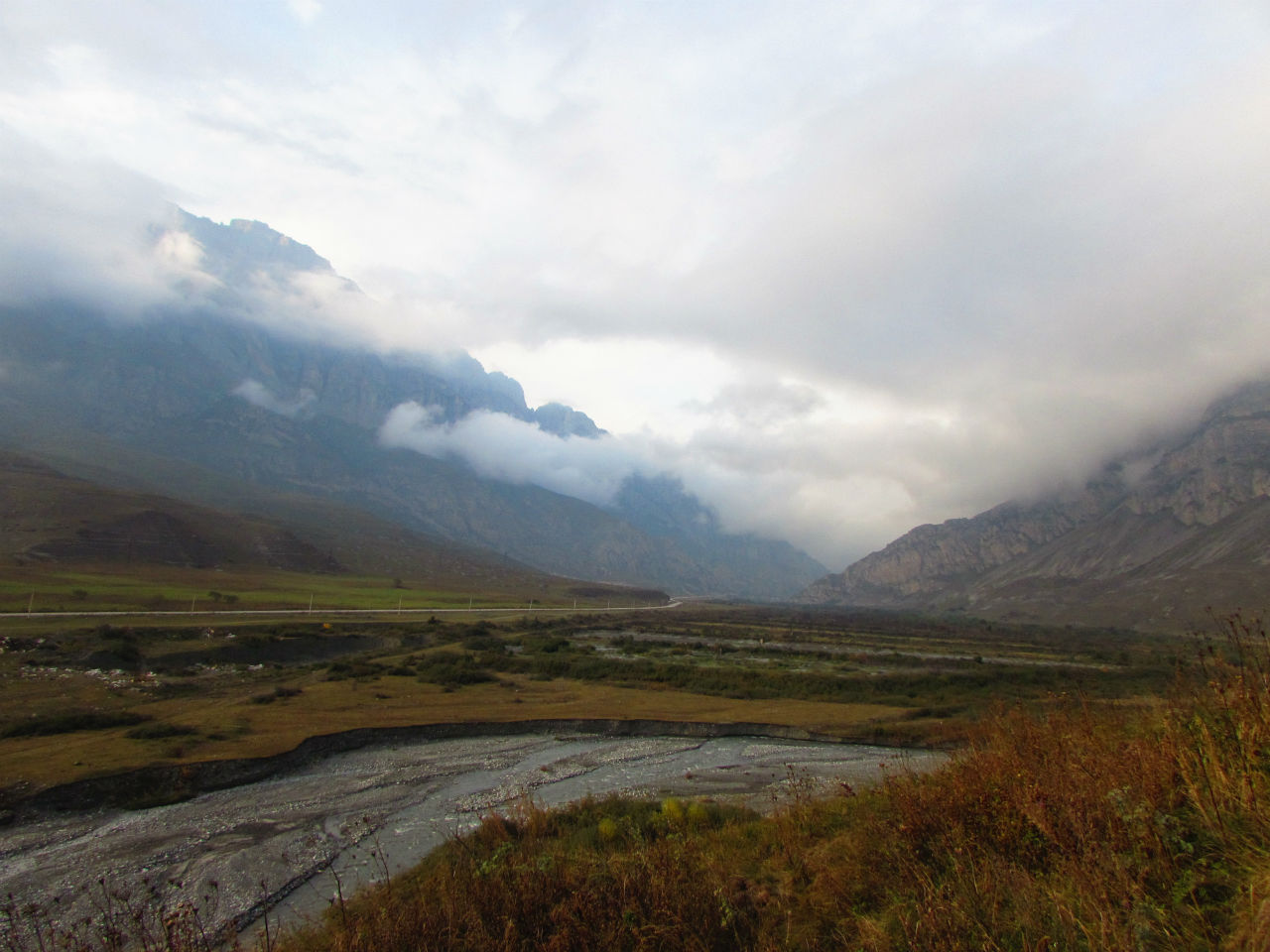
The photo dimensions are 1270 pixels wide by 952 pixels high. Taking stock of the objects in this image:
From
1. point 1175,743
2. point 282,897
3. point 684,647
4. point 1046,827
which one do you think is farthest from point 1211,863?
point 684,647

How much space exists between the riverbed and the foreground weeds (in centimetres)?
281

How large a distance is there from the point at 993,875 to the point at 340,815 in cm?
1551

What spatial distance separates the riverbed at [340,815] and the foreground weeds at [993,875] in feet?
9.21

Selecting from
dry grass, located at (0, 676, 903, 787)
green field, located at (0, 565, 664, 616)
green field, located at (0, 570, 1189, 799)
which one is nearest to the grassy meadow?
dry grass, located at (0, 676, 903, 787)

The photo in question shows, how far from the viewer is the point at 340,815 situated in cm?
1619

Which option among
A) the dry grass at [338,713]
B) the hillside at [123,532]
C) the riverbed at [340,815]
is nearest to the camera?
the riverbed at [340,815]

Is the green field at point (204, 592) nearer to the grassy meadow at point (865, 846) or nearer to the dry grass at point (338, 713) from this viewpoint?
the dry grass at point (338, 713)

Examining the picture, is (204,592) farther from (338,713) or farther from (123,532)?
(338,713)

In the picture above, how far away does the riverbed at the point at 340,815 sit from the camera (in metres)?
11.6

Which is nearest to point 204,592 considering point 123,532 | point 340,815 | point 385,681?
point 123,532

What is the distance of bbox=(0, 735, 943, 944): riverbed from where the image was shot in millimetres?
11641

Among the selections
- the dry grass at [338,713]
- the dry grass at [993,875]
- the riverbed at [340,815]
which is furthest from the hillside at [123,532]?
the dry grass at [993,875]

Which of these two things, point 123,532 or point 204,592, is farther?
point 123,532

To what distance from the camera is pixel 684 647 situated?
63844mm
